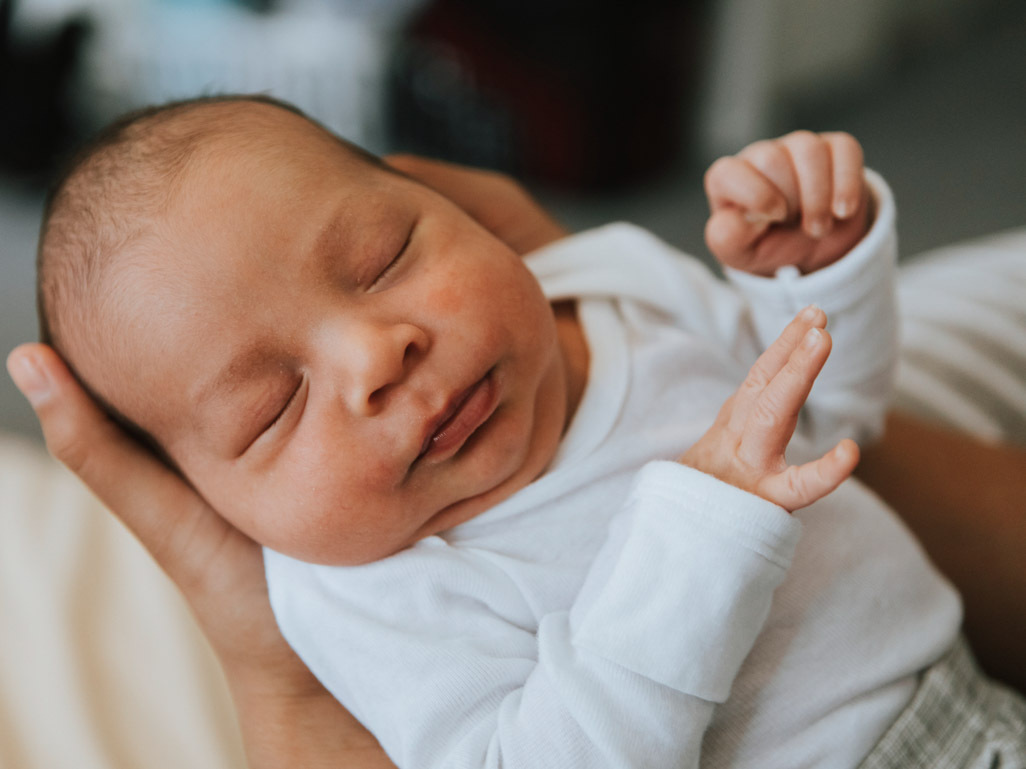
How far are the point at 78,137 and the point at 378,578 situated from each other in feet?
7.36

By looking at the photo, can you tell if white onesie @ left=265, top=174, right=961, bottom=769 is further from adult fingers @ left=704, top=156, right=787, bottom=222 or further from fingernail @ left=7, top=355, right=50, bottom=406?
fingernail @ left=7, top=355, right=50, bottom=406

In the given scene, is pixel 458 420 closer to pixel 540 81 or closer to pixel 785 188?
pixel 785 188

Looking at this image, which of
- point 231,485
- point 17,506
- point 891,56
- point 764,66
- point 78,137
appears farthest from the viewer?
point 891,56

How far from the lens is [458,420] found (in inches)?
28.6

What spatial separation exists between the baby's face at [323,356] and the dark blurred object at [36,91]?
2068mm

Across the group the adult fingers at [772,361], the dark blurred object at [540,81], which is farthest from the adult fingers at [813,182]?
the dark blurred object at [540,81]

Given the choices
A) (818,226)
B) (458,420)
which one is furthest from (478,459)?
(818,226)

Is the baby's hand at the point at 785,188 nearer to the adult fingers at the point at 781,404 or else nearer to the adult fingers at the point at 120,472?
the adult fingers at the point at 781,404

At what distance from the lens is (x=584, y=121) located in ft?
8.59

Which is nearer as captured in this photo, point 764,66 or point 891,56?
point 764,66

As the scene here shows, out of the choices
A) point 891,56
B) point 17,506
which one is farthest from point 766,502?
point 891,56

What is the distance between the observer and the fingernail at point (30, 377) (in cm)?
77

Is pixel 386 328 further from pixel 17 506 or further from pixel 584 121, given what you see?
pixel 584 121

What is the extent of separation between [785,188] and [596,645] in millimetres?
456
